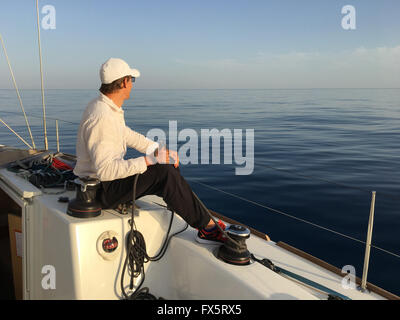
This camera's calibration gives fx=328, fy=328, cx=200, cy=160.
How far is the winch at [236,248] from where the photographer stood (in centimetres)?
185

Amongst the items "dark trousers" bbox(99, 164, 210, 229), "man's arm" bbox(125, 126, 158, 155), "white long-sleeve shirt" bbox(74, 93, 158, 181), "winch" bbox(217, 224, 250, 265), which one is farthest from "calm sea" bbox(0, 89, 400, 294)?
"white long-sleeve shirt" bbox(74, 93, 158, 181)

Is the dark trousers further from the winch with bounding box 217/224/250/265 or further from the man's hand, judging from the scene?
the winch with bounding box 217/224/250/265

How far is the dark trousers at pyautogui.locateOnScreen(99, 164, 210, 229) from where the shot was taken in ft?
6.28

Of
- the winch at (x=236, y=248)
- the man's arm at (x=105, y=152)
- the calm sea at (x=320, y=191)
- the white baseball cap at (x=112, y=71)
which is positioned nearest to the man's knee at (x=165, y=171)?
the man's arm at (x=105, y=152)

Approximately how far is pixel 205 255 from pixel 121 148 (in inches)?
31.8

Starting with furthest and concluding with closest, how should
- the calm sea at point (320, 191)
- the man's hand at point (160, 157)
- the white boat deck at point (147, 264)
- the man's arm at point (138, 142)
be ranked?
the calm sea at point (320, 191)
the man's arm at point (138, 142)
the man's hand at point (160, 157)
the white boat deck at point (147, 264)

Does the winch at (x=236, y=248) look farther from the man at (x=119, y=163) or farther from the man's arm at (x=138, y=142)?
the man's arm at (x=138, y=142)

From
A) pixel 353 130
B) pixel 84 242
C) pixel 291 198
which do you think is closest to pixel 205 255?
pixel 84 242

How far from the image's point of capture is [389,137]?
11133 millimetres

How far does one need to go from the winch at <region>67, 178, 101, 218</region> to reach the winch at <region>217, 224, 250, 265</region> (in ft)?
2.59

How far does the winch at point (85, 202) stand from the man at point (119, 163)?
0.07m

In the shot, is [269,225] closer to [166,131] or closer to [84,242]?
[84,242]

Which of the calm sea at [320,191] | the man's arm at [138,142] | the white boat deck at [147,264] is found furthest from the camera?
the calm sea at [320,191]

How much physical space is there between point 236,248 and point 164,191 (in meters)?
0.53
